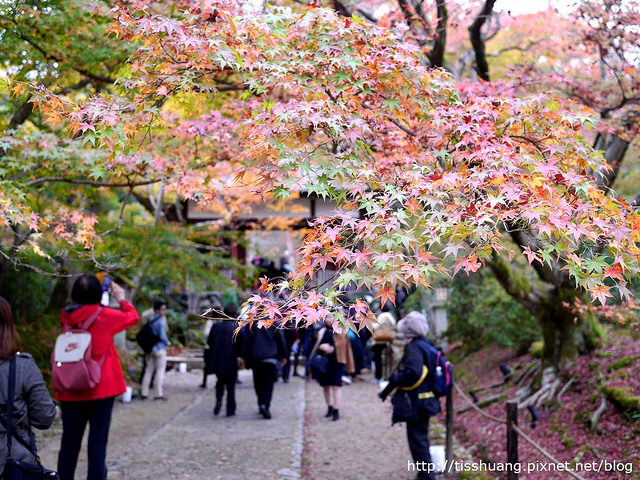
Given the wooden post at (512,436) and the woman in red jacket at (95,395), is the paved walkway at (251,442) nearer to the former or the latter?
the woman in red jacket at (95,395)

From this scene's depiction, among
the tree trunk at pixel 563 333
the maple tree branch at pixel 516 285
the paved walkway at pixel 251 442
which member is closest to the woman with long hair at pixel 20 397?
the paved walkway at pixel 251 442

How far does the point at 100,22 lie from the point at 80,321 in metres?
3.56

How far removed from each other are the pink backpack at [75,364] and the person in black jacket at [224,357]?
4.46 meters

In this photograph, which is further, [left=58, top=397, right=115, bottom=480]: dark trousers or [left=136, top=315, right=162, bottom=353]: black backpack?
[left=136, top=315, right=162, bottom=353]: black backpack

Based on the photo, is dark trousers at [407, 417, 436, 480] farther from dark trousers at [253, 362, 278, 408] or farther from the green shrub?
the green shrub

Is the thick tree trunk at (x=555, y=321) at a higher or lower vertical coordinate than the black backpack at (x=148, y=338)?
higher

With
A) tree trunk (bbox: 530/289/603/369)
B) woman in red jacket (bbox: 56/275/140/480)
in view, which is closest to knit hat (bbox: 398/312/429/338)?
woman in red jacket (bbox: 56/275/140/480)

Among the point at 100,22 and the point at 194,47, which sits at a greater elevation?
the point at 100,22

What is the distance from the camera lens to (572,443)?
256 inches

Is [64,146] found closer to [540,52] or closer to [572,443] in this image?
[572,443]

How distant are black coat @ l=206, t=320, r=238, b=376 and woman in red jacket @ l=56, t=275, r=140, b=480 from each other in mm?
4290

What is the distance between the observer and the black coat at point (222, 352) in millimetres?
8844

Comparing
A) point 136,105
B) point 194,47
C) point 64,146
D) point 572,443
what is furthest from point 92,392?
point 572,443

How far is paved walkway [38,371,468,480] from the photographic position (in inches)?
246
